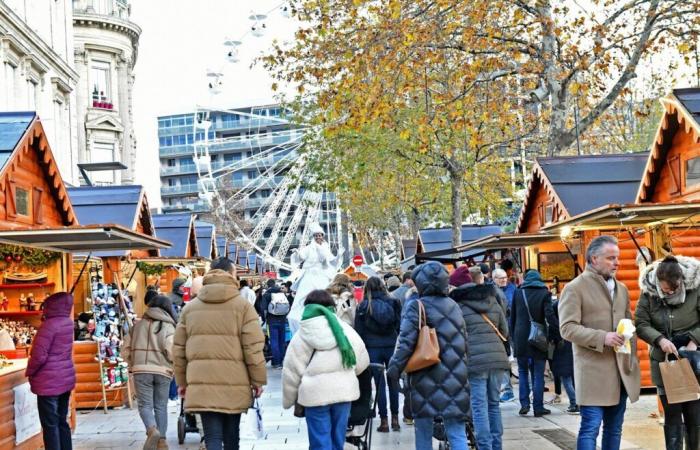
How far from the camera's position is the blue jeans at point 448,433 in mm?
8219

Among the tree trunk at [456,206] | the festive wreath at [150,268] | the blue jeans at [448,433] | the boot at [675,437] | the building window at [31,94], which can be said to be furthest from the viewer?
the building window at [31,94]

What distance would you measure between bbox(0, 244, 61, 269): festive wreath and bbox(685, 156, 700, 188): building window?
8.86 metres

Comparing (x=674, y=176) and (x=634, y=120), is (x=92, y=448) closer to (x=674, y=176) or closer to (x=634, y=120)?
(x=674, y=176)

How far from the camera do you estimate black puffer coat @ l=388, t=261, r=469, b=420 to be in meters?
8.10

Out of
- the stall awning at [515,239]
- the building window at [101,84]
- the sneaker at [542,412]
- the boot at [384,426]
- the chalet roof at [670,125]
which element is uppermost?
the building window at [101,84]

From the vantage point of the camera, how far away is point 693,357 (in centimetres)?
780

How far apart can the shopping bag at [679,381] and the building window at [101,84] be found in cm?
4994

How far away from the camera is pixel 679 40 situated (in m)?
19.4

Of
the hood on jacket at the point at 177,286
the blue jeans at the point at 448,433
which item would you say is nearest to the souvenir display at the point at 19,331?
the hood on jacket at the point at 177,286

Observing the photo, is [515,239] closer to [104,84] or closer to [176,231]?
[176,231]

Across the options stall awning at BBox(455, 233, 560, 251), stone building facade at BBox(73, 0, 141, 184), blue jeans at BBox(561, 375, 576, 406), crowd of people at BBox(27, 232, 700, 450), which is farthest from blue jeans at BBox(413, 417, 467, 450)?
stone building facade at BBox(73, 0, 141, 184)

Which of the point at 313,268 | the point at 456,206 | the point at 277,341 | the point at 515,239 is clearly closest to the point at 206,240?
the point at 456,206

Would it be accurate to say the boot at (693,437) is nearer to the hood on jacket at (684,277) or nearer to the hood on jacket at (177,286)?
the hood on jacket at (684,277)

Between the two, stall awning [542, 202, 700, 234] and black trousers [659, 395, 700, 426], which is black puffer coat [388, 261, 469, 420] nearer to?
black trousers [659, 395, 700, 426]
